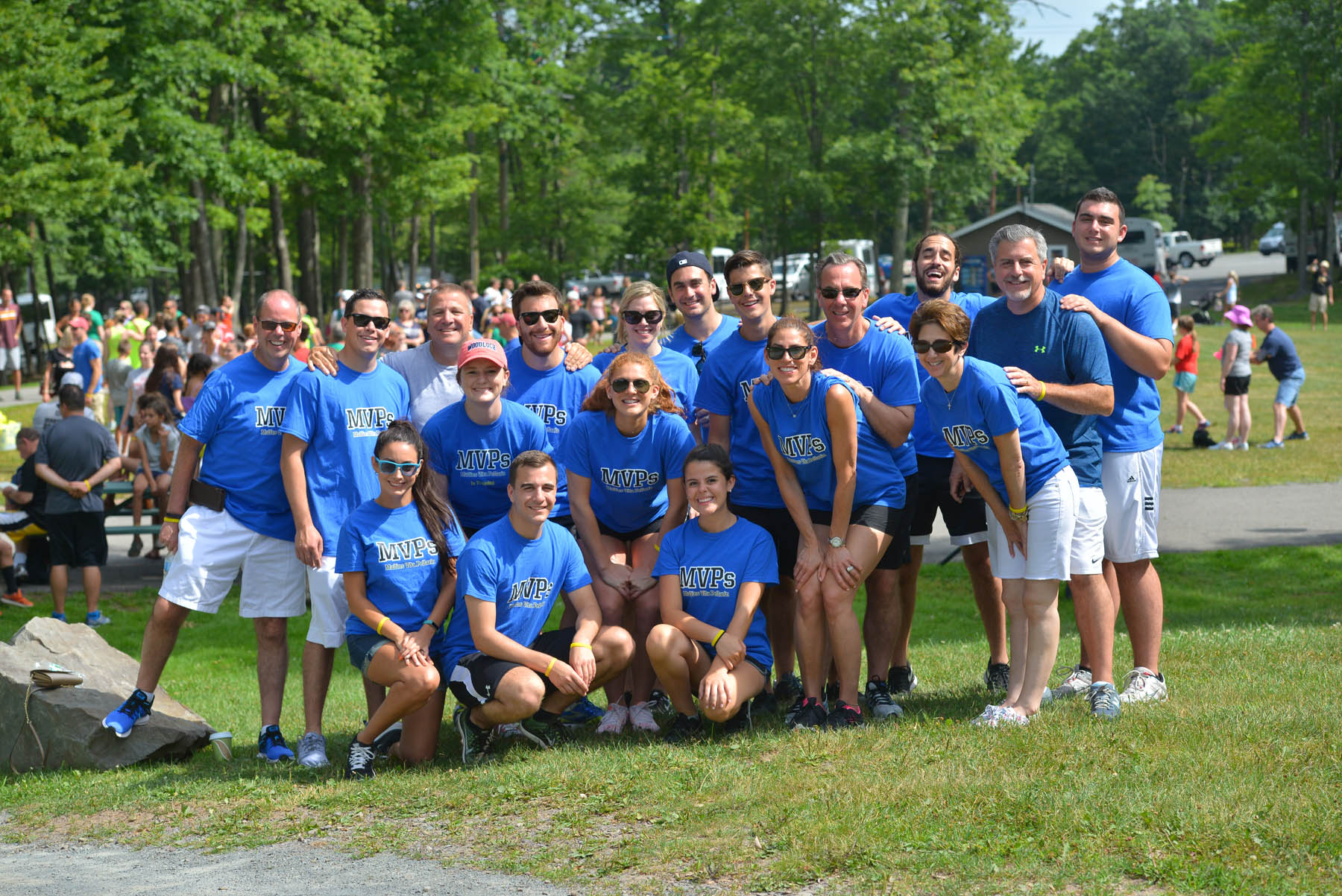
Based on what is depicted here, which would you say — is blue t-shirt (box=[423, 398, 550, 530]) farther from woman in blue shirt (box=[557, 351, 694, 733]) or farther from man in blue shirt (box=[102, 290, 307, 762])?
man in blue shirt (box=[102, 290, 307, 762])

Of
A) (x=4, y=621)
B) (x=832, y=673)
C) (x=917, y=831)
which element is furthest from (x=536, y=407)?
(x=4, y=621)

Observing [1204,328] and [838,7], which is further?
[838,7]

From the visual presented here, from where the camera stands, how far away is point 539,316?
21.0 ft

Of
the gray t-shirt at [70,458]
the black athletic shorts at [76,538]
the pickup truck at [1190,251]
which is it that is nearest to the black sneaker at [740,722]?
the black athletic shorts at [76,538]

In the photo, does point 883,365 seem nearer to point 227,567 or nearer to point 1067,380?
point 1067,380

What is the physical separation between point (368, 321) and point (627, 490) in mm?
1453

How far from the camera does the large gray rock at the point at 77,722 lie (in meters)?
6.62

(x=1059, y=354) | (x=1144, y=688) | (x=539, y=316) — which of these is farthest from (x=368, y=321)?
(x=1144, y=688)

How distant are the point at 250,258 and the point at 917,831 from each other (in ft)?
148

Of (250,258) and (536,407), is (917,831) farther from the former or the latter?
(250,258)

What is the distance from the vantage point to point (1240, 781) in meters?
4.70

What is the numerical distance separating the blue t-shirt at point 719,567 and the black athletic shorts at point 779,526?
0.75ft

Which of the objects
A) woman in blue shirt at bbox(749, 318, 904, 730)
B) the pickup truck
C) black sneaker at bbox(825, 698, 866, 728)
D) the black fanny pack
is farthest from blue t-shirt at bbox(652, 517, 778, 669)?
the pickup truck

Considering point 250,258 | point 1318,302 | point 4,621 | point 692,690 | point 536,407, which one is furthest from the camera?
point 250,258
